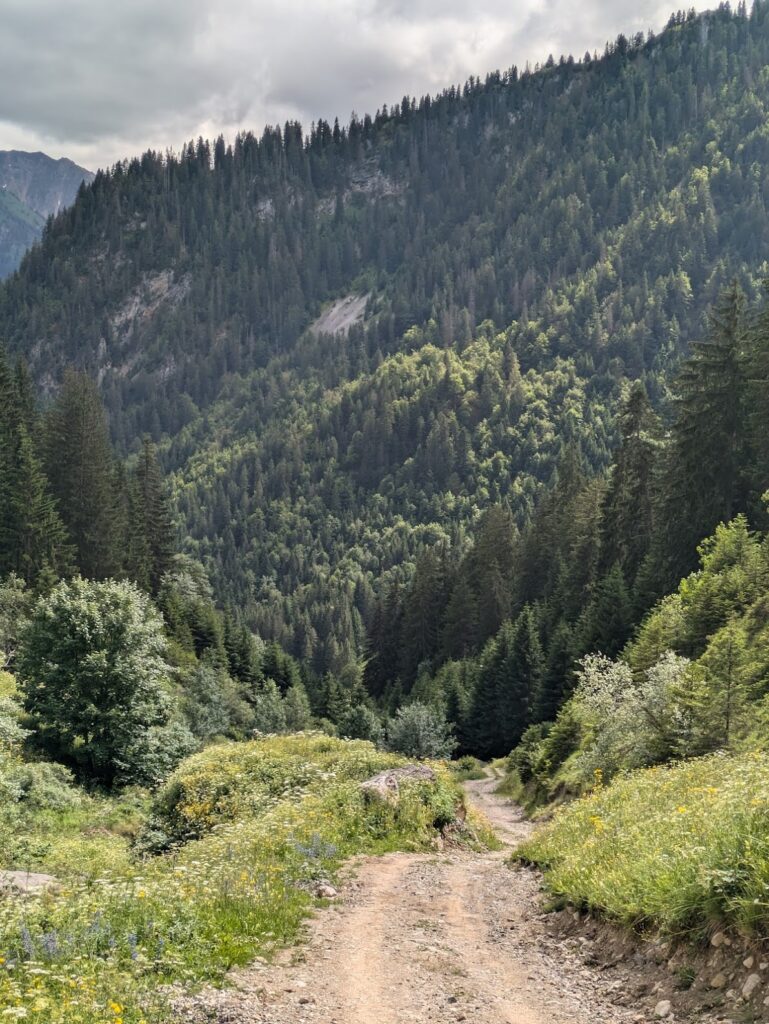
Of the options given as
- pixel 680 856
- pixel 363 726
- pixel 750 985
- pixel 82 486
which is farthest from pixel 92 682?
pixel 363 726

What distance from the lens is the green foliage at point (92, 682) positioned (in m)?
28.5

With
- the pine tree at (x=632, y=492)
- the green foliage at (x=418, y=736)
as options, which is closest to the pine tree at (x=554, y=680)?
the pine tree at (x=632, y=492)

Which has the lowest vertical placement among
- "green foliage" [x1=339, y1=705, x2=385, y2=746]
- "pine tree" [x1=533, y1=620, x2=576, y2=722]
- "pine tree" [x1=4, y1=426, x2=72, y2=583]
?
"green foliage" [x1=339, y1=705, x2=385, y2=746]

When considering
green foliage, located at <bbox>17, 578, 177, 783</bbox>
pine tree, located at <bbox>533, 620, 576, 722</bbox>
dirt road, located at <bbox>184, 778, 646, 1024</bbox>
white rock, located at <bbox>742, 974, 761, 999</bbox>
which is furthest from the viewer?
pine tree, located at <bbox>533, 620, 576, 722</bbox>

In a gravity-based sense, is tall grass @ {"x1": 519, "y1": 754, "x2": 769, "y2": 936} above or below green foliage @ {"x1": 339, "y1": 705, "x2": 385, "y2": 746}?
above

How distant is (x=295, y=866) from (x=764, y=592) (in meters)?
20.4

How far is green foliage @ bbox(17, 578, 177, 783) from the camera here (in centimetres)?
2850

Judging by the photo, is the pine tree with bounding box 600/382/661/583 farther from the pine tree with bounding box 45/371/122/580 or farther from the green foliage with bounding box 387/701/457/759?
the pine tree with bounding box 45/371/122/580

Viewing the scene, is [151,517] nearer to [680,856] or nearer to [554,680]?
[554,680]

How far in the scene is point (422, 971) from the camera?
9.88 meters

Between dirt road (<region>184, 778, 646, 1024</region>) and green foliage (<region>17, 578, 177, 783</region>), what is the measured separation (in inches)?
678

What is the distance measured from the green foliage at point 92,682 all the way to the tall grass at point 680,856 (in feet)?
60.1

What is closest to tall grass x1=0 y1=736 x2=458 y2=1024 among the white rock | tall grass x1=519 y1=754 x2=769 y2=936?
tall grass x1=519 y1=754 x2=769 y2=936

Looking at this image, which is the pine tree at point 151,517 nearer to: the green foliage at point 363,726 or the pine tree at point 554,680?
the green foliage at point 363,726
